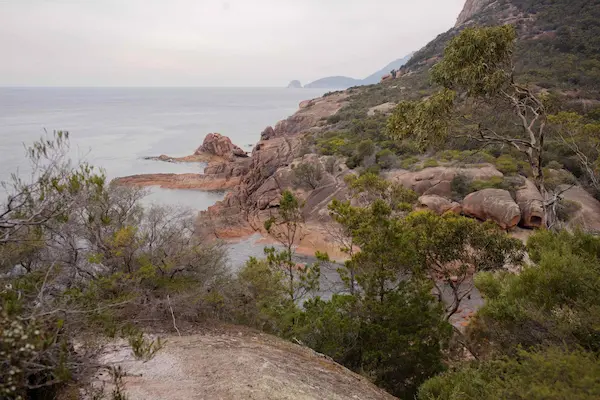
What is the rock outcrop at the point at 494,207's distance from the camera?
21516 mm

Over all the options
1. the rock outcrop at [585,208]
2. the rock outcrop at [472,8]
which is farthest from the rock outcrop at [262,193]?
the rock outcrop at [472,8]

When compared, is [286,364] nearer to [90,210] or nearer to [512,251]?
[90,210]

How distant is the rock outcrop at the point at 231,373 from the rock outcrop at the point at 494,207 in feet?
54.7

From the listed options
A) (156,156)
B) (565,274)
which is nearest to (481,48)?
(565,274)

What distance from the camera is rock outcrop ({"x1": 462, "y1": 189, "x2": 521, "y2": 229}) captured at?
70.6 ft

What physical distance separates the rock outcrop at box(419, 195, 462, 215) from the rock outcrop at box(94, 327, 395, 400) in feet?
54.1

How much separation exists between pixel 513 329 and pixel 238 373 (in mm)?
5632

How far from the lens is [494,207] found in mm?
22094

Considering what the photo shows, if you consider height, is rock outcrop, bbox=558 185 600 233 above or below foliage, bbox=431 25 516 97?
below

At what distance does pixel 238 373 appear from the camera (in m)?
7.09

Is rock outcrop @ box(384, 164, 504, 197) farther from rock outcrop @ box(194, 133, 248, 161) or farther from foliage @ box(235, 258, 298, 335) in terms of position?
rock outcrop @ box(194, 133, 248, 161)

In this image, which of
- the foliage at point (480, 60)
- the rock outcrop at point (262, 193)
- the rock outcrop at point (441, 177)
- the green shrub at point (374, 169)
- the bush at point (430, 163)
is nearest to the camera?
the foliage at point (480, 60)

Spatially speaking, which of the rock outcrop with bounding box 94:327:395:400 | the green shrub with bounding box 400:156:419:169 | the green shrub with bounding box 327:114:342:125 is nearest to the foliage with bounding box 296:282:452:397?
the rock outcrop with bounding box 94:327:395:400

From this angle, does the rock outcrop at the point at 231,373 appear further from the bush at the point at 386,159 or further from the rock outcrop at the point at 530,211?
the bush at the point at 386,159
